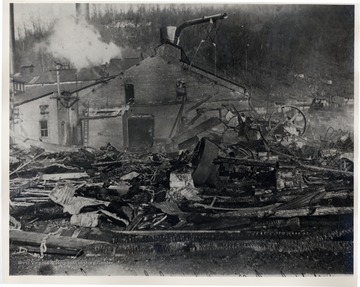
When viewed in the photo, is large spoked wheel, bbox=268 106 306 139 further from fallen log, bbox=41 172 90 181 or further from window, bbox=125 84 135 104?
fallen log, bbox=41 172 90 181

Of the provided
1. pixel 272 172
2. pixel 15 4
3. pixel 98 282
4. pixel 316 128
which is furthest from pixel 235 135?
pixel 15 4

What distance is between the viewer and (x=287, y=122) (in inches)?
153

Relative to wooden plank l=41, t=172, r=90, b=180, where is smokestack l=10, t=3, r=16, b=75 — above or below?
above

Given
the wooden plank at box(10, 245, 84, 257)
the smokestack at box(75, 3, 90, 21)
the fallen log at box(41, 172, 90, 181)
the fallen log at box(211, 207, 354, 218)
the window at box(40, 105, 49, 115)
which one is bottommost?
the wooden plank at box(10, 245, 84, 257)

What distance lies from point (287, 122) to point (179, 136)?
3.28ft

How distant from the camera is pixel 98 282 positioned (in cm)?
378

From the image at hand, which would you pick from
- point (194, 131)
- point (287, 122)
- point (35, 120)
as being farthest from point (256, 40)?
point (35, 120)

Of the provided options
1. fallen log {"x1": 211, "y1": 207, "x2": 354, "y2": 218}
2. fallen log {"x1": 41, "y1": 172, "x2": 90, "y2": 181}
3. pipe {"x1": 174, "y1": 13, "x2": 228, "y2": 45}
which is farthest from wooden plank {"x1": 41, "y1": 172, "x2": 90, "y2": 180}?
pipe {"x1": 174, "y1": 13, "x2": 228, "y2": 45}

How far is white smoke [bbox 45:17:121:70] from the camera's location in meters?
A: 3.85

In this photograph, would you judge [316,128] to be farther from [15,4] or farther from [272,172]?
[15,4]

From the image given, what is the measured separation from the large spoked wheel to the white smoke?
1.65 meters

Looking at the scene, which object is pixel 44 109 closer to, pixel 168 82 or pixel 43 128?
pixel 43 128

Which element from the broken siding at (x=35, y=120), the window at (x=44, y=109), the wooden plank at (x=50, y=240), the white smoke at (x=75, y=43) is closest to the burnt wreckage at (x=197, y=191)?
the wooden plank at (x=50, y=240)

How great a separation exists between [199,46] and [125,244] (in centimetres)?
192
